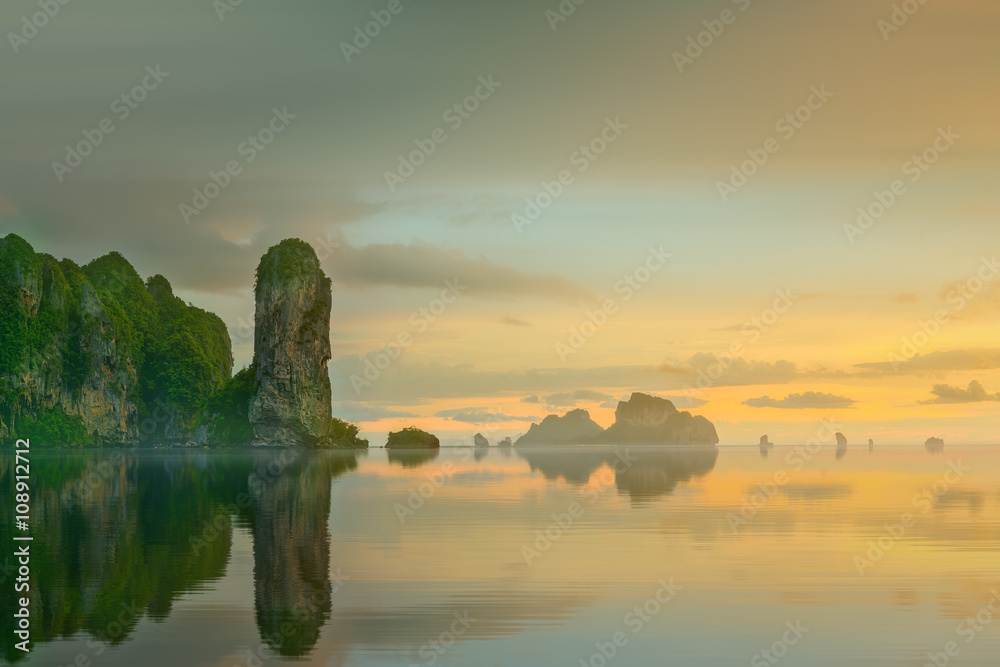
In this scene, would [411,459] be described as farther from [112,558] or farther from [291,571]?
[291,571]

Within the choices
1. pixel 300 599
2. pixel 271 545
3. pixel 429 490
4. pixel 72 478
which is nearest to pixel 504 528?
pixel 271 545

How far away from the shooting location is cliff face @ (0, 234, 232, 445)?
157 m

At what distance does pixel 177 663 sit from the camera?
588 inches

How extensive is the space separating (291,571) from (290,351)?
5821 inches

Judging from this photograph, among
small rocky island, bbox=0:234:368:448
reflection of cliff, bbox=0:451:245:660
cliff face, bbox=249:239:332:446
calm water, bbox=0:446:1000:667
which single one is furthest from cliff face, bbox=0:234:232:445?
calm water, bbox=0:446:1000:667

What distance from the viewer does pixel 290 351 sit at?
550 ft

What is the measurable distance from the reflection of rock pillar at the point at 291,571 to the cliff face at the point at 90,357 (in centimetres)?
12952

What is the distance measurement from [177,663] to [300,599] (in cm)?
491

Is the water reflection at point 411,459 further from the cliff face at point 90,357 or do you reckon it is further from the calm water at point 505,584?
the calm water at point 505,584

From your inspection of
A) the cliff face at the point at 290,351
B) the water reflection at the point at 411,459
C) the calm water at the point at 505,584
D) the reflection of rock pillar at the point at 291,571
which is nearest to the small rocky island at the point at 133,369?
the cliff face at the point at 290,351

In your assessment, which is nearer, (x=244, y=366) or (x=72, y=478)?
(x=72, y=478)

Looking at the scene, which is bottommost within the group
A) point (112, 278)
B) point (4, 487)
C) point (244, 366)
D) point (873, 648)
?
point (873, 648)

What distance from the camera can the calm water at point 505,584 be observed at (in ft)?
52.9

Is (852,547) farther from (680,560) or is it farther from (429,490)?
(429,490)
